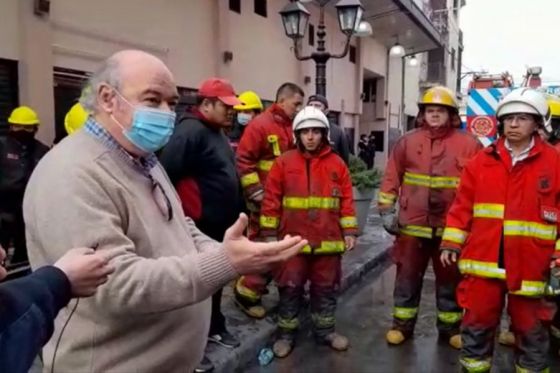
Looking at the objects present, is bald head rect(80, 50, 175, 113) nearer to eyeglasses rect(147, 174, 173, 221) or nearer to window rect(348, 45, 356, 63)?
eyeglasses rect(147, 174, 173, 221)

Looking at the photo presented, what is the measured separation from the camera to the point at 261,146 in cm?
520

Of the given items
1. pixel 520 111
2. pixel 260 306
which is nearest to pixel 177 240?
pixel 520 111

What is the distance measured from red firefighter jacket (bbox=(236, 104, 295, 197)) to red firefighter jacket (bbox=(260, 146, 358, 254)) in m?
0.57

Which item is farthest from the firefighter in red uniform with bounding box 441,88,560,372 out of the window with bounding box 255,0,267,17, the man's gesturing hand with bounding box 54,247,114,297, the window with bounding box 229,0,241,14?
the window with bounding box 255,0,267,17

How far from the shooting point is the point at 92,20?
24.7 ft

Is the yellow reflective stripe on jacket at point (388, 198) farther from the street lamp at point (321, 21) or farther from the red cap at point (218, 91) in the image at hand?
the street lamp at point (321, 21)

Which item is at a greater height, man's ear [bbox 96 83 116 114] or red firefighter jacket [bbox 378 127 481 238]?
man's ear [bbox 96 83 116 114]

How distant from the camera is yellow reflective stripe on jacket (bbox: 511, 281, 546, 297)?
337cm

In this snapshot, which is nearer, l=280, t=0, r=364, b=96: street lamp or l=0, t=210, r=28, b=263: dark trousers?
l=0, t=210, r=28, b=263: dark trousers

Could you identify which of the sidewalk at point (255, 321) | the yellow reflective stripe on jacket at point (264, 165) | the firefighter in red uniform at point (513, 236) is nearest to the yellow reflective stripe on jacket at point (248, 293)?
the sidewalk at point (255, 321)

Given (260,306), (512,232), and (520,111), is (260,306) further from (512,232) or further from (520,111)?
(520,111)

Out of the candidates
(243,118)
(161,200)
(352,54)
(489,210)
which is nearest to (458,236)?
(489,210)

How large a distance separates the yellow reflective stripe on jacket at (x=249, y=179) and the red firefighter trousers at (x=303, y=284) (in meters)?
0.91

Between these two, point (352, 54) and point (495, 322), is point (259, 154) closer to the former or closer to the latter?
point (495, 322)
